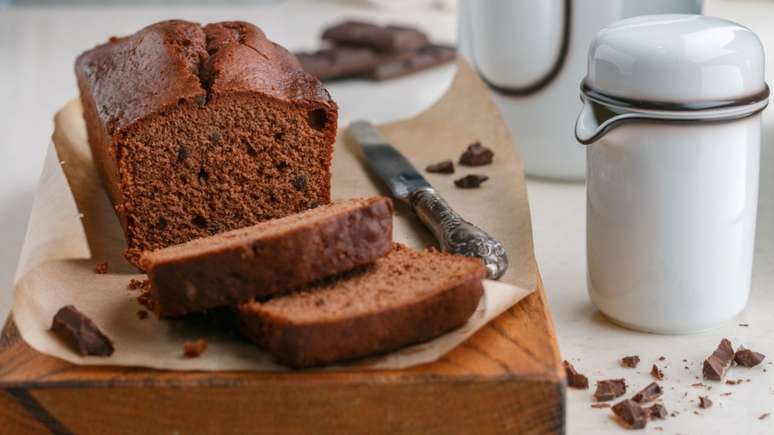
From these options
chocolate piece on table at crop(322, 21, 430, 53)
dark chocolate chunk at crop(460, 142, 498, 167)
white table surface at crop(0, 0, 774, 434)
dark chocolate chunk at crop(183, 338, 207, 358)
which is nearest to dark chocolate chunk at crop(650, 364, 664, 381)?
white table surface at crop(0, 0, 774, 434)

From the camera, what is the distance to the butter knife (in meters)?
2.03

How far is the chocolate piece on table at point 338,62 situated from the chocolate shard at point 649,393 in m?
2.31

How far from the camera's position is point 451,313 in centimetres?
172

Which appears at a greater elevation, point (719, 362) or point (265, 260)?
point (265, 260)

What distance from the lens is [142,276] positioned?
2109 mm

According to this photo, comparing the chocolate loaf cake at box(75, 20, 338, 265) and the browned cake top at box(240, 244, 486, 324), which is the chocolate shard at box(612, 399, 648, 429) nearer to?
the browned cake top at box(240, 244, 486, 324)

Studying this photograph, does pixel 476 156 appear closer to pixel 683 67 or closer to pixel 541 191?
pixel 541 191

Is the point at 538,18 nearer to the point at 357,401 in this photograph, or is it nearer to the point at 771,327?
the point at 771,327

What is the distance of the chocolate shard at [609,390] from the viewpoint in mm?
1729

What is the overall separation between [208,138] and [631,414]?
3.55 ft

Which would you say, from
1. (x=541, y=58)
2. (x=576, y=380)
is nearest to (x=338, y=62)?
(x=541, y=58)

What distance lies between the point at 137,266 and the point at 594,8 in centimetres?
131

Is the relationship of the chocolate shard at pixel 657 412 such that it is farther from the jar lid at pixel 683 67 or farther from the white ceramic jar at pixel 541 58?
the white ceramic jar at pixel 541 58

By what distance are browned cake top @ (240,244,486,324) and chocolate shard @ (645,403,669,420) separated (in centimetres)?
35
